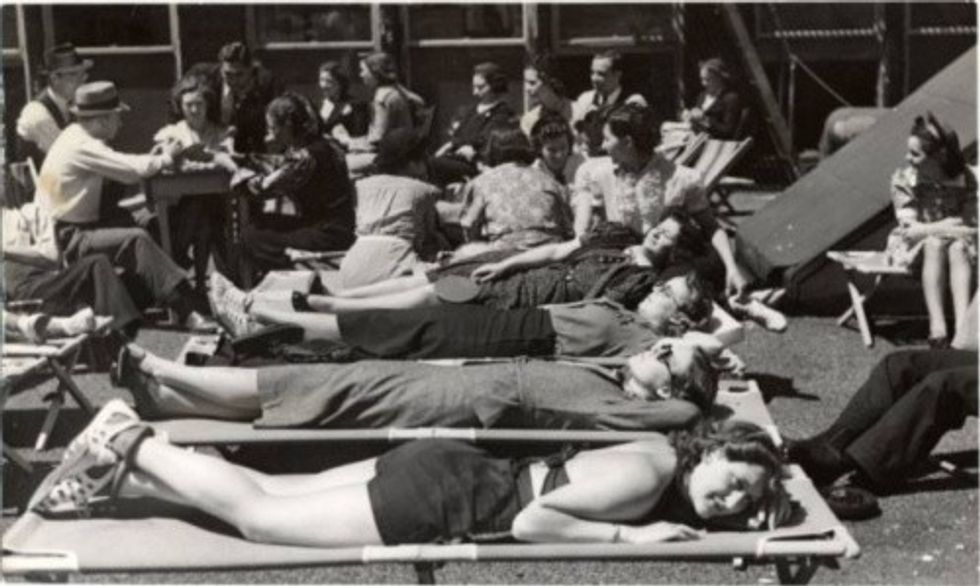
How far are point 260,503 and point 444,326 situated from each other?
1701 millimetres

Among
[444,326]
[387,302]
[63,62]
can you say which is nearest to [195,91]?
[63,62]

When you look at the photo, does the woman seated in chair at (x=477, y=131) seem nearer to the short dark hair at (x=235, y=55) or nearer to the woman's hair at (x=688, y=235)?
the short dark hair at (x=235, y=55)

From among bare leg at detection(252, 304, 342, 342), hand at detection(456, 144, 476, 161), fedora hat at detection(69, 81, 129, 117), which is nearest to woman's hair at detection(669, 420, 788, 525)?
bare leg at detection(252, 304, 342, 342)

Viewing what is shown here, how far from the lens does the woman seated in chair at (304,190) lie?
8.29m

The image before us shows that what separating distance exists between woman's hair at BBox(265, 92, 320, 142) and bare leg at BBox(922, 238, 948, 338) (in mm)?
3604

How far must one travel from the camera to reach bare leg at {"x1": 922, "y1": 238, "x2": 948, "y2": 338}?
781cm

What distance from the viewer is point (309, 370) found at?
4902mm

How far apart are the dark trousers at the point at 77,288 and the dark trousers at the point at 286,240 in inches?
43.6

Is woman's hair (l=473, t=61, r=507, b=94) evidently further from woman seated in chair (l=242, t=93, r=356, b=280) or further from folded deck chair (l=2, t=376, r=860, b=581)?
folded deck chair (l=2, t=376, r=860, b=581)

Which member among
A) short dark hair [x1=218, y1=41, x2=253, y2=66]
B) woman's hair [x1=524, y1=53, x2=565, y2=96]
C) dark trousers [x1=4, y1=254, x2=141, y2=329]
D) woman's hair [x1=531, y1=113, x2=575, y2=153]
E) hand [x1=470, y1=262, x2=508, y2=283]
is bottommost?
dark trousers [x1=4, y1=254, x2=141, y2=329]

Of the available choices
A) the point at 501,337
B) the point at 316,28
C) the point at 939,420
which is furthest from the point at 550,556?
the point at 316,28

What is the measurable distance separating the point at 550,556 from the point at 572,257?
9.27 feet

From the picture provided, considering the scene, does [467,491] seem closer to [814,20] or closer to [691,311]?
[691,311]

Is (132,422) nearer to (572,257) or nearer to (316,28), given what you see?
(572,257)
